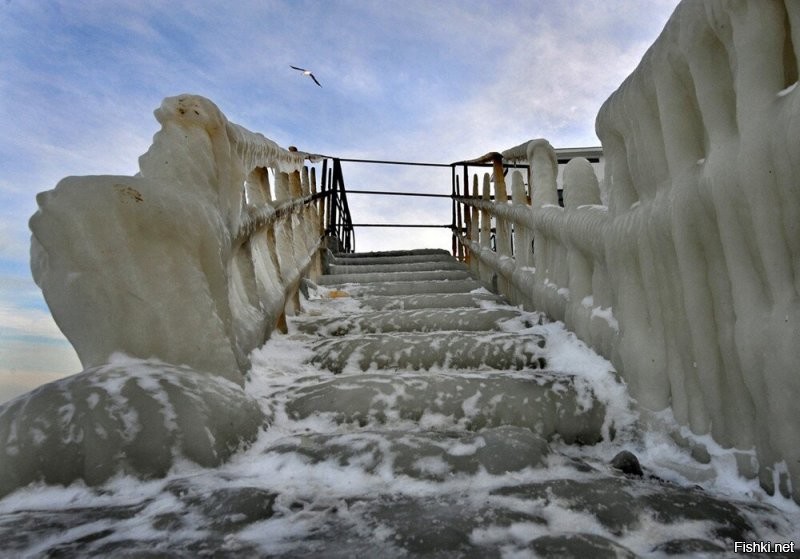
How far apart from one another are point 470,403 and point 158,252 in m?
1.09

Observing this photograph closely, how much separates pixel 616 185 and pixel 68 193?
5.73 feet

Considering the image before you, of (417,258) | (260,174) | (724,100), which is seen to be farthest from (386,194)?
(724,100)

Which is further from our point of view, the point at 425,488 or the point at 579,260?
the point at 579,260

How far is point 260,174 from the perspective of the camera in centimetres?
275

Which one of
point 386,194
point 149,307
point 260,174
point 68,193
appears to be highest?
point 386,194

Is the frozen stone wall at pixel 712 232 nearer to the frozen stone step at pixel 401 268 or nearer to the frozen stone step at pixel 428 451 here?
the frozen stone step at pixel 428 451

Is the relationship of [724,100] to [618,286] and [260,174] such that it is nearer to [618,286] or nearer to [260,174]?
[618,286]

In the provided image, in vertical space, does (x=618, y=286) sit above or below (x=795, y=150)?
below

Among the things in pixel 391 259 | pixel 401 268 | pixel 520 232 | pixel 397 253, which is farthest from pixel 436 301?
pixel 397 253

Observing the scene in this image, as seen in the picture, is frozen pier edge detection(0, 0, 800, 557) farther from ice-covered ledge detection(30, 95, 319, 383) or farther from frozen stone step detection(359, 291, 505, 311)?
frozen stone step detection(359, 291, 505, 311)

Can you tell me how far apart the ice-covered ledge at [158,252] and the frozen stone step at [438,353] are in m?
0.46

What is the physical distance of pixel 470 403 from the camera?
1649 millimetres

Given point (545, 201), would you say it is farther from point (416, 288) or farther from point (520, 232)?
point (416, 288)

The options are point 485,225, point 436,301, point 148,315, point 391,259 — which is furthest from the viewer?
point 391,259
